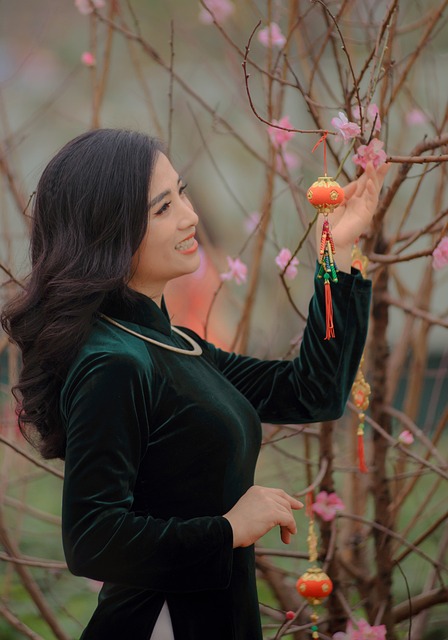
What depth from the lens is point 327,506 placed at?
192cm

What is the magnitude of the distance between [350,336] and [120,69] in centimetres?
393

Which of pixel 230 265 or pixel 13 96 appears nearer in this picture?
pixel 230 265

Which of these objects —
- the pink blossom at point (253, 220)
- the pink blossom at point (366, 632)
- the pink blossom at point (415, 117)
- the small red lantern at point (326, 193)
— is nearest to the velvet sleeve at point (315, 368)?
the small red lantern at point (326, 193)

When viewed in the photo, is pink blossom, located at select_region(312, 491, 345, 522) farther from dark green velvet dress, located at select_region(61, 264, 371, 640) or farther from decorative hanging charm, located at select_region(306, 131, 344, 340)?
decorative hanging charm, located at select_region(306, 131, 344, 340)

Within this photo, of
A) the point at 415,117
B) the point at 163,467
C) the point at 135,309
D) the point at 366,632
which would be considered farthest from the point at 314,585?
the point at 415,117

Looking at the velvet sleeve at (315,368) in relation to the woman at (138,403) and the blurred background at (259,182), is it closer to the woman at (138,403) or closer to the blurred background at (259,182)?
the woman at (138,403)

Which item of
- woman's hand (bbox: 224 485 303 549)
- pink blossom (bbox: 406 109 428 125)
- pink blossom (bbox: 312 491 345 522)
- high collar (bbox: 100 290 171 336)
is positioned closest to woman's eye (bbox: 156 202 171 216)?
high collar (bbox: 100 290 171 336)

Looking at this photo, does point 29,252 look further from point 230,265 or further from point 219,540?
point 230,265

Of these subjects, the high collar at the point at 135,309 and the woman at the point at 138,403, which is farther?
the high collar at the point at 135,309

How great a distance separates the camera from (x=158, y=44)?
14.4 feet

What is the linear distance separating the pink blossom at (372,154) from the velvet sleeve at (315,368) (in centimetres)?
17

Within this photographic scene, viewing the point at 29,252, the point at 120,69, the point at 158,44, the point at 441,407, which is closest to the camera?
the point at 29,252

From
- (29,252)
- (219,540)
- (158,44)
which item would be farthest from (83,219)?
(158,44)

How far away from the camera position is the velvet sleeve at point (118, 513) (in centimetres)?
117
